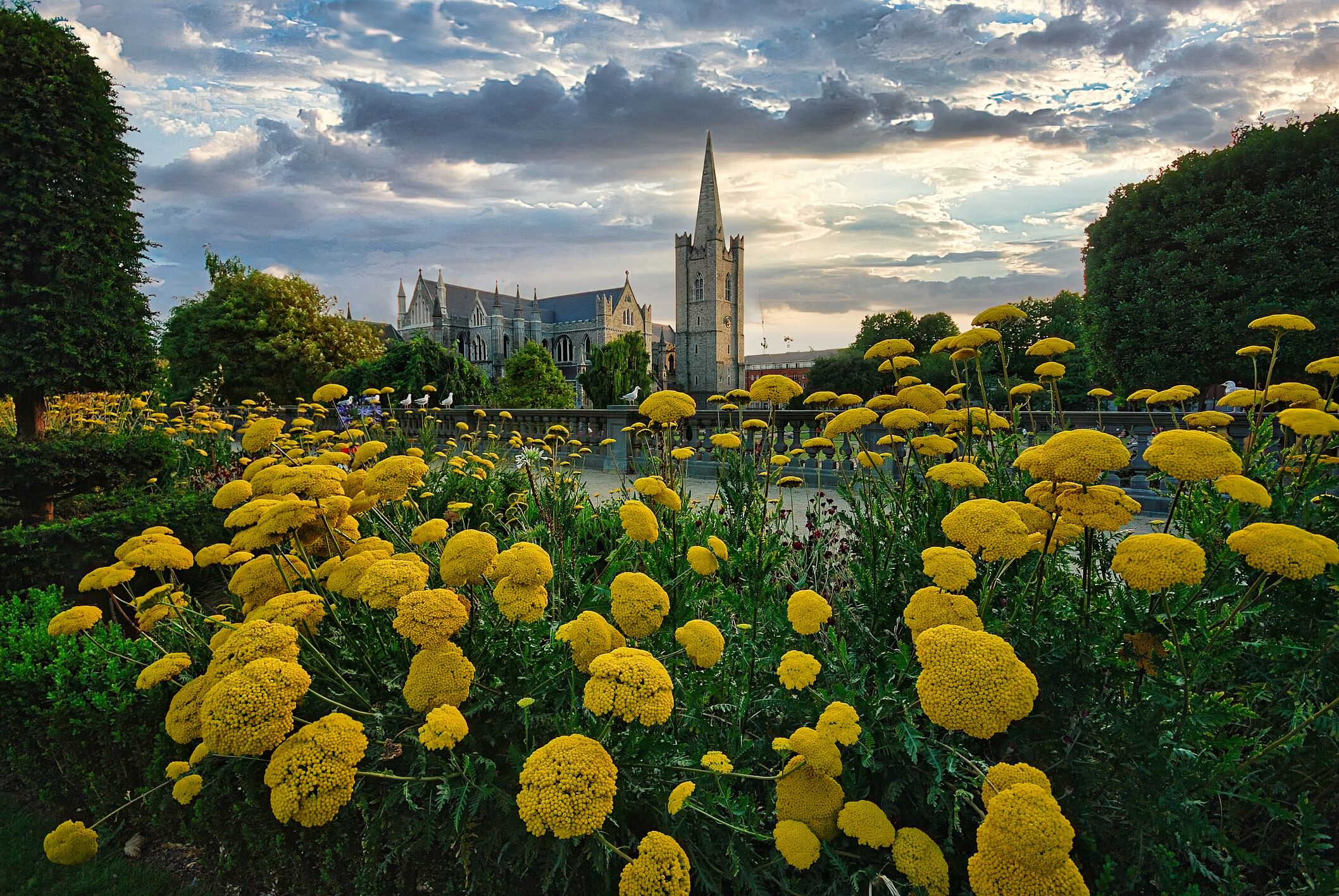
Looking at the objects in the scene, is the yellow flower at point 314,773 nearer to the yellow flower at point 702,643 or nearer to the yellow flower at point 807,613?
the yellow flower at point 702,643

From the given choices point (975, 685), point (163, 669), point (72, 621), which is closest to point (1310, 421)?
point (975, 685)

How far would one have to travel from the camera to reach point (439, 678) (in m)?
1.88


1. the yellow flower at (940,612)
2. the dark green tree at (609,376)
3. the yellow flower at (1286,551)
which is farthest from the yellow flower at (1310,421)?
the dark green tree at (609,376)

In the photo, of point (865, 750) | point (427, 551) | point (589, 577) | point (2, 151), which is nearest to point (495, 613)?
point (427, 551)

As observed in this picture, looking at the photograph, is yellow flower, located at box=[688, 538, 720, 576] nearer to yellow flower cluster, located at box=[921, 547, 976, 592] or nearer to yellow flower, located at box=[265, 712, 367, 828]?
yellow flower cluster, located at box=[921, 547, 976, 592]

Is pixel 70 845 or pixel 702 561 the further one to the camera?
pixel 702 561

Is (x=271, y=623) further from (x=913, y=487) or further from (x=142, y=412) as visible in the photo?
(x=142, y=412)

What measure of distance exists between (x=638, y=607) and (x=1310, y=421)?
104 inches

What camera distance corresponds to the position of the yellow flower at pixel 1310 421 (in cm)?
234

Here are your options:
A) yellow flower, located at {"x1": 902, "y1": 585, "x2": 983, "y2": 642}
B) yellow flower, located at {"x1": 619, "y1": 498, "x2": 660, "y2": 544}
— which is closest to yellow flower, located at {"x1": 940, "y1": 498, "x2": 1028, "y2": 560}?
yellow flower, located at {"x1": 902, "y1": 585, "x2": 983, "y2": 642}

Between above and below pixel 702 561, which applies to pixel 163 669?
below

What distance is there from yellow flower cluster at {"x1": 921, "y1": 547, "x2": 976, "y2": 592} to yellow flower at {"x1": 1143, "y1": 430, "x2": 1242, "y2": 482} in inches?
22.6

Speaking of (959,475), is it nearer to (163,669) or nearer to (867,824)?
(867,824)

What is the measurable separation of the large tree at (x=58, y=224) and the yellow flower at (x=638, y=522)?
27.7ft
